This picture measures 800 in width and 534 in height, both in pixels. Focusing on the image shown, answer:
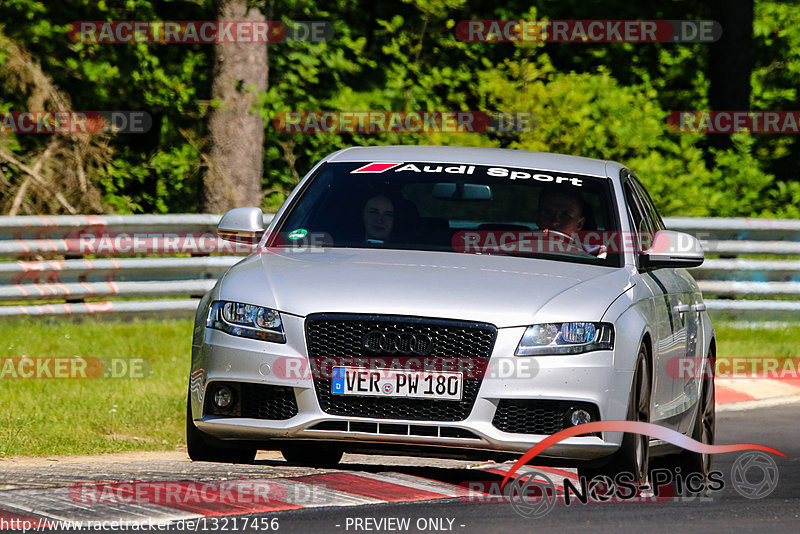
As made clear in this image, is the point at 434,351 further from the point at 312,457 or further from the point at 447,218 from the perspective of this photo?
the point at 312,457

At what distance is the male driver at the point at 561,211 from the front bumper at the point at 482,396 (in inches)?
54.3

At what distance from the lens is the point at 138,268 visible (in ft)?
45.4

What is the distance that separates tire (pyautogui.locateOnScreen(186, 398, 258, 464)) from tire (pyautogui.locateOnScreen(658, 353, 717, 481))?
2.52 meters

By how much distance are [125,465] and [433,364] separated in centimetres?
242

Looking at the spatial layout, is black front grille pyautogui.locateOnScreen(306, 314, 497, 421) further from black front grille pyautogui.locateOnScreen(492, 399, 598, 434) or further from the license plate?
black front grille pyautogui.locateOnScreen(492, 399, 598, 434)

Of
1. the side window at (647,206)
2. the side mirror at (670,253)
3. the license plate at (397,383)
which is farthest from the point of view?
the side window at (647,206)

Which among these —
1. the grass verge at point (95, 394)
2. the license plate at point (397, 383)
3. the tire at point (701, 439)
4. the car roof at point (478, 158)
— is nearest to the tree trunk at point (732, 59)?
the grass verge at point (95, 394)

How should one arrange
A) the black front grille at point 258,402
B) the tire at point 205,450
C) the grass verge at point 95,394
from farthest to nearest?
the grass verge at point 95,394
the tire at point 205,450
the black front grille at point 258,402

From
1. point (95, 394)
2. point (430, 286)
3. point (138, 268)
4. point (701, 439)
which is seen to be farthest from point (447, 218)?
point (138, 268)

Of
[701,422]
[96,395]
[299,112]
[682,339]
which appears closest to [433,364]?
[682,339]

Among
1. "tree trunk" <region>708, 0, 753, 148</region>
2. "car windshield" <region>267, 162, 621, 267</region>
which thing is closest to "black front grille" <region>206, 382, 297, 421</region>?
"car windshield" <region>267, 162, 621, 267</region>

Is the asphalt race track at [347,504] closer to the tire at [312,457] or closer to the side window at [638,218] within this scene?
the tire at [312,457]

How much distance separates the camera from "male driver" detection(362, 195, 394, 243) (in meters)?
7.55

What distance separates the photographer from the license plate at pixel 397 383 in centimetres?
631
